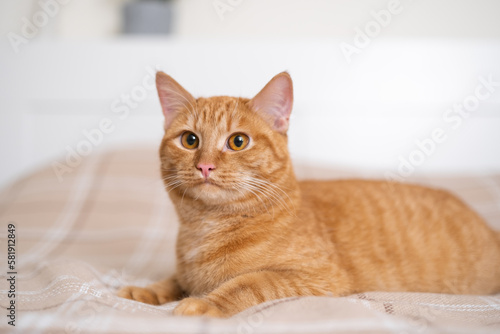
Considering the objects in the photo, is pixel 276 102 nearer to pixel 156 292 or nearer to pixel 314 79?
pixel 156 292

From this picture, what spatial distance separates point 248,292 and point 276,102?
75 cm

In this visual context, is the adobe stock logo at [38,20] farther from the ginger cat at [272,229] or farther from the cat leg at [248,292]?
the cat leg at [248,292]

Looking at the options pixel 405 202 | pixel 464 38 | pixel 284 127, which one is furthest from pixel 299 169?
pixel 464 38

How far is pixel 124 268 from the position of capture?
89.3 inches

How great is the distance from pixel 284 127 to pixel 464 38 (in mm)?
3180

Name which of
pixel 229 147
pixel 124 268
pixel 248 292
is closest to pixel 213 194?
pixel 229 147

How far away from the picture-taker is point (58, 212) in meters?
2.91

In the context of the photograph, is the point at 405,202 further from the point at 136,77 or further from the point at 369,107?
the point at 136,77

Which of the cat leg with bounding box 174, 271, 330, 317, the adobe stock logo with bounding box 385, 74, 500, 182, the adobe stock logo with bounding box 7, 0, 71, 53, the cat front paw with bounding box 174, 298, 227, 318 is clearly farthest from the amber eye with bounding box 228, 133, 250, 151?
the adobe stock logo with bounding box 7, 0, 71, 53

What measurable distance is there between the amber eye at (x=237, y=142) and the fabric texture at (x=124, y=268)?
0.59 meters

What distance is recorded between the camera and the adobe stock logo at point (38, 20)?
4238 mm

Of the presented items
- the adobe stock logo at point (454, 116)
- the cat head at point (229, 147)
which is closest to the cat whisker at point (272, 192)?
the cat head at point (229, 147)

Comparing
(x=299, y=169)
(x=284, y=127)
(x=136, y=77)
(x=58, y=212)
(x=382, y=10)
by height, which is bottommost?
(x=58, y=212)

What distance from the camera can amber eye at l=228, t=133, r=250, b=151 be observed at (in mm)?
1609
